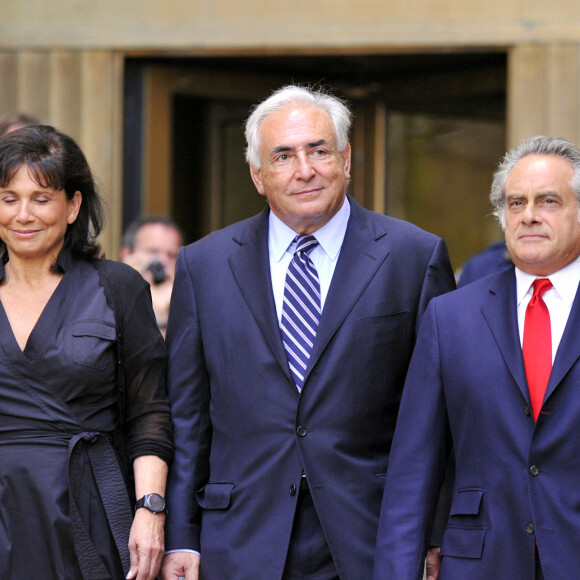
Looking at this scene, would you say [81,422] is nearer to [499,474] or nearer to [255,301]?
[255,301]

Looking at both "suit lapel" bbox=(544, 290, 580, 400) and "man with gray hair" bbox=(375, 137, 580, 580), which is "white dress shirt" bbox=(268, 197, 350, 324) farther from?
"suit lapel" bbox=(544, 290, 580, 400)

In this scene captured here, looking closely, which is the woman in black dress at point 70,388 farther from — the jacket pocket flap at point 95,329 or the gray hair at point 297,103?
the gray hair at point 297,103

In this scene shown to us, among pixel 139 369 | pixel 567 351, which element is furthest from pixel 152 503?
pixel 567 351

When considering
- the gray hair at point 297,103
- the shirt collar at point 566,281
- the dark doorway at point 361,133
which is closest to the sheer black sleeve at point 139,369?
the gray hair at point 297,103

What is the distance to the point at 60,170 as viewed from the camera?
10.7ft

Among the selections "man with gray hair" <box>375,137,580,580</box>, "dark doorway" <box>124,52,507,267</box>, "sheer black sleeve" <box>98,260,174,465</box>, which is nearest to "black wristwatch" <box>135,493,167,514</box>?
"sheer black sleeve" <box>98,260,174,465</box>

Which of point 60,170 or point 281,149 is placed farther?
point 281,149

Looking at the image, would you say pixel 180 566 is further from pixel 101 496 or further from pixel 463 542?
pixel 463 542

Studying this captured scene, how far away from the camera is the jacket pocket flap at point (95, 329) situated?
318 cm

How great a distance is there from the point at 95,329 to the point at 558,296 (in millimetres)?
1287

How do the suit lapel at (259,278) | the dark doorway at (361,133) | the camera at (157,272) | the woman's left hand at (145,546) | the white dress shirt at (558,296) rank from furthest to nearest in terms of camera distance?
the dark doorway at (361,133) < the camera at (157,272) < the suit lapel at (259,278) < the woman's left hand at (145,546) < the white dress shirt at (558,296)

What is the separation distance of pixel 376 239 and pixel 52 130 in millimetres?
1013

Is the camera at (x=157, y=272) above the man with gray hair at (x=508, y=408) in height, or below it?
above

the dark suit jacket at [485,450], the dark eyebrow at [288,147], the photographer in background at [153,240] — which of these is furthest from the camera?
the photographer in background at [153,240]
